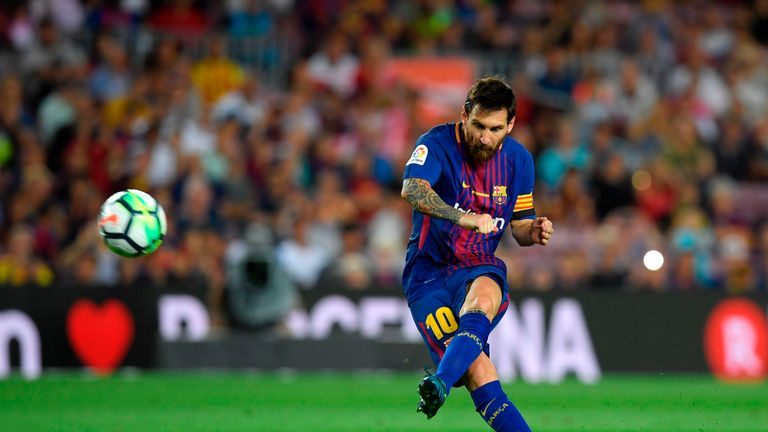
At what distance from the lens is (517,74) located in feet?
61.9

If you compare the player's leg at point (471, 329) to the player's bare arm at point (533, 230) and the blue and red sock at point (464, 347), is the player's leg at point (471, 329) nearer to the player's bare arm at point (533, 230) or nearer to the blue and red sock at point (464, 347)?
the blue and red sock at point (464, 347)

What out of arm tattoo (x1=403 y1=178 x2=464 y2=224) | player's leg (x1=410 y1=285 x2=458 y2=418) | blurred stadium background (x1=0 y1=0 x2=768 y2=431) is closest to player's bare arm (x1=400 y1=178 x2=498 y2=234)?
arm tattoo (x1=403 y1=178 x2=464 y2=224)

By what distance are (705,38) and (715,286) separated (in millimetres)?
4900

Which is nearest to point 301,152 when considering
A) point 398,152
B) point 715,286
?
point 398,152

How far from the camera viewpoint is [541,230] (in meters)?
7.47

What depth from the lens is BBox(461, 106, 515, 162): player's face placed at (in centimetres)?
725

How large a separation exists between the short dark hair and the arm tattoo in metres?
0.50

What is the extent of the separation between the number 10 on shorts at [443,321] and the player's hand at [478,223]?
70 centimetres

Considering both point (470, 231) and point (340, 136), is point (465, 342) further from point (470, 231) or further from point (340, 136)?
point (340, 136)

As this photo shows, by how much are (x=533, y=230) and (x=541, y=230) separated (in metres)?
0.10

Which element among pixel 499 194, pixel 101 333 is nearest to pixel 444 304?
pixel 499 194

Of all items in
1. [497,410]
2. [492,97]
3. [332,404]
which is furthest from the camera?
[332,404]

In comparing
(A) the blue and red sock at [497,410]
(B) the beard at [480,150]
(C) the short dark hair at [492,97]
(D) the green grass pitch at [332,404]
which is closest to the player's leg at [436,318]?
(A) the blue and red sock at [497,410]

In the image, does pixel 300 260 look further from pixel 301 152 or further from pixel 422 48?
pixel 422 48
